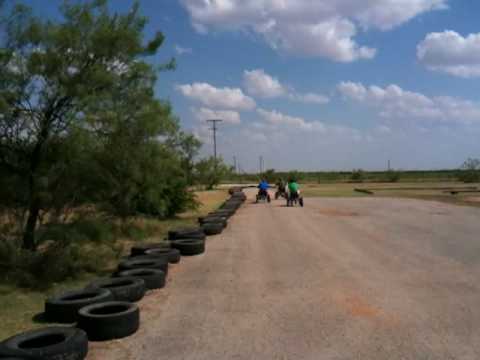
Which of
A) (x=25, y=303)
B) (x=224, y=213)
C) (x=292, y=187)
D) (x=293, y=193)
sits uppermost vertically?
(x=292, y=187)

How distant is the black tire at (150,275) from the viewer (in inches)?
355

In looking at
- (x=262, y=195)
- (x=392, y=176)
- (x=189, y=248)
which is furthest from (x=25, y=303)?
(x=392, y=176)

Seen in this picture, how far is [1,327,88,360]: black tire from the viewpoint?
5.07 metres

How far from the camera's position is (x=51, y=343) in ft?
19.0

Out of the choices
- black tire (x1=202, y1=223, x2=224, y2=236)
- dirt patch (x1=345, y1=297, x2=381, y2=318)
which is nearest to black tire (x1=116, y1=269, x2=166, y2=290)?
dirt patch (x1=345, y1=297, x2=381, y2=318)

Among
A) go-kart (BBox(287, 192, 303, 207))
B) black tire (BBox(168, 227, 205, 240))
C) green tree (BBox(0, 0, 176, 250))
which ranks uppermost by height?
green tree (BBox(0, 0, 176, 250))

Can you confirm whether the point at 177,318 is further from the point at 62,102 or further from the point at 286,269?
the point at 62,102

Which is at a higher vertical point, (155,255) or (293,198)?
(293,198)

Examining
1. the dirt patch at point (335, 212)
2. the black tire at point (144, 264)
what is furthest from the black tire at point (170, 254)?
the dirt patch at point (335, 212)

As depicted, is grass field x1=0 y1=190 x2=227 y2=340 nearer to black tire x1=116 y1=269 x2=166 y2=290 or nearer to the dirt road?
black tire x1=116 y1=269 x2=166 y2=290

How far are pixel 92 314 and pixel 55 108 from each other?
5778 mm

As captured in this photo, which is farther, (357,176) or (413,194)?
(357,176)

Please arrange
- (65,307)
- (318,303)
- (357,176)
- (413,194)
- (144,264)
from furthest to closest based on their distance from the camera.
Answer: (357,176)
(413,194)
(144,264)
(318,303)
(65,307)

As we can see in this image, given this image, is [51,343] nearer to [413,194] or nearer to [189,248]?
[189,248]
